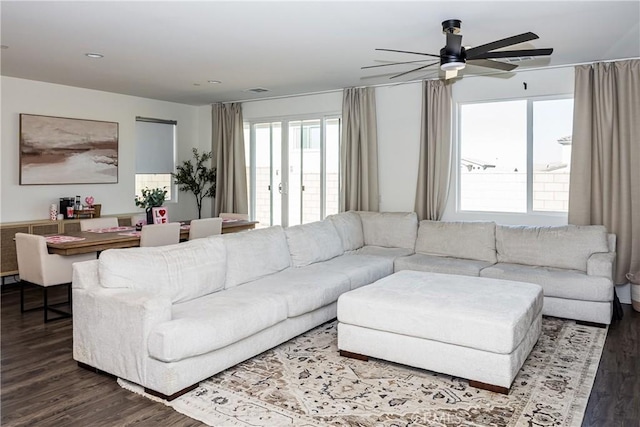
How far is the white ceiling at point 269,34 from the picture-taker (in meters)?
3.50

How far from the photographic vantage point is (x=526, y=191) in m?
5.76

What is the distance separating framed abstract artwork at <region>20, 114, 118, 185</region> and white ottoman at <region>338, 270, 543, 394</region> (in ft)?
15.4

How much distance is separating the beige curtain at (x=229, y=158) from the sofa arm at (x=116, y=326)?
460 centimetres

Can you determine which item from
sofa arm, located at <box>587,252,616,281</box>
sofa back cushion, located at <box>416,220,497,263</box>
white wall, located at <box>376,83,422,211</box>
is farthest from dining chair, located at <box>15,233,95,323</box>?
sofa arm, located at <box>587,252,616,281</box>

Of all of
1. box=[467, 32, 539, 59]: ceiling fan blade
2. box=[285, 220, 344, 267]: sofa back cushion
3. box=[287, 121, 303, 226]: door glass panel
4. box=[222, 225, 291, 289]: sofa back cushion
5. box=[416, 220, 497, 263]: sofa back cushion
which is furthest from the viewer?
box=[287, 121, 303, 226]: door glass panel

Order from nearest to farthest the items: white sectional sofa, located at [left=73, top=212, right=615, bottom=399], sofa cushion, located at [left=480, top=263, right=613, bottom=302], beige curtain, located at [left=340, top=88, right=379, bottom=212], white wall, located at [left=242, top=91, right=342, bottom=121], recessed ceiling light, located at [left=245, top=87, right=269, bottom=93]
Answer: white sectional sofa, located at [left=73, top=212, right=615, bottom=399]
sofa cushion, located at [left=480, top=263, right=613, bottom=302]
beige curtain, located at [left=340, top=88, right=379, bottom=212]
recessed ceiling light, located at [left=245, top=87, right=269, bottom=93]
white wall, located at [left=242, top=91, right=342, bottom=121]

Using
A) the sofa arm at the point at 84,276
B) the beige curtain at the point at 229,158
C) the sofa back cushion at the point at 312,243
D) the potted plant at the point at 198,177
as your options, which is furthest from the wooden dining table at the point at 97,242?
the potted plant at the point at 198,177

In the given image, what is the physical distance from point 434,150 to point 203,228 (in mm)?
2948

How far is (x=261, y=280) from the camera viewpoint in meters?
4.32

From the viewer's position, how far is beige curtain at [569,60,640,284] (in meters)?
4.99

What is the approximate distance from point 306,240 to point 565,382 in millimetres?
2686

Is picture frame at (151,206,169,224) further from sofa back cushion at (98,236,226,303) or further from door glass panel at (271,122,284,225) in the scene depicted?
door glass panel at (271,122,284,225)

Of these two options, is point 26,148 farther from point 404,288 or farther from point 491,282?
point 491,282

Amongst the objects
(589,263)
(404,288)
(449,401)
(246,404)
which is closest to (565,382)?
(449,401)
